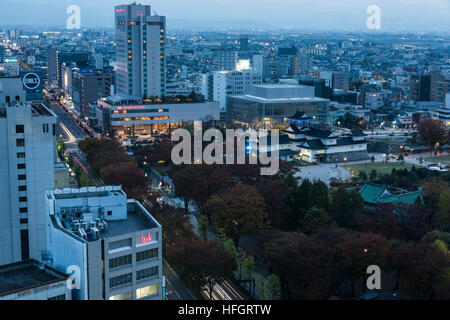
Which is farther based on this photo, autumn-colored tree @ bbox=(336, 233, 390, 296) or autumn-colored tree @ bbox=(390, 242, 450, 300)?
autumn-colored tree @ bbox=(336, 233, 390, 296)

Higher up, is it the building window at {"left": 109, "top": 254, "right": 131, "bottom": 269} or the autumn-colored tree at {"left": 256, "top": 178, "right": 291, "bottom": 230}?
the building window at {"left": 109, "top": 254, "right": 131, "bottom": 269}

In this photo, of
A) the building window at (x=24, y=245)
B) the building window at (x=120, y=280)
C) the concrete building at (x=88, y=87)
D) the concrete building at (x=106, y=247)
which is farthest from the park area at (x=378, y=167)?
the concrete building at (x=88, y=87)

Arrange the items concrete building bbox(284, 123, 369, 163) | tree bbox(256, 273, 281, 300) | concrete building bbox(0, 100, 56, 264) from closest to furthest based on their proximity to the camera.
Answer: tree bbox(256, 273, 281, 300) → concrete building bbox(0, 100, 56, 264) → concrete building bbox(284, 123, 369, 163)

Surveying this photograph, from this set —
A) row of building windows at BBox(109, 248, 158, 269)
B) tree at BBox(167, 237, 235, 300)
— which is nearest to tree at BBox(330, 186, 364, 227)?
tree at BBox(167, 237, 235, 300)

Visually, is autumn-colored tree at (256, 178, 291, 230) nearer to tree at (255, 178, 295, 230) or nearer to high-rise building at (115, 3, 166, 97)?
tree at (255, 178, 295, 230)

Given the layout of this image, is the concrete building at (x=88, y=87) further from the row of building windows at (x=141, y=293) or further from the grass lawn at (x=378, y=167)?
the row of building windows at (x=141, y=293)
